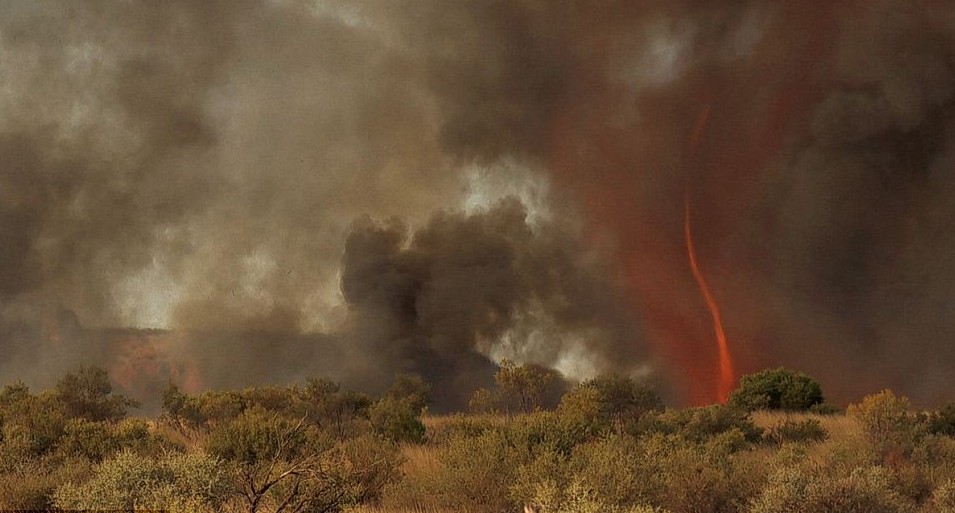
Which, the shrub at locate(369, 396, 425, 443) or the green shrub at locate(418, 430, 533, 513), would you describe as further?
the shrub at locate(369, 396, 425, 443)

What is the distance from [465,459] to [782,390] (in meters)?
27.2

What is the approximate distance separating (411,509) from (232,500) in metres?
3.08

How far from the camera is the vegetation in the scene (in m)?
10.2

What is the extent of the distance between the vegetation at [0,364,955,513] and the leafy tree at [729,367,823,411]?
7.62 meters

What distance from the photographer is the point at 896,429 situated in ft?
61.9

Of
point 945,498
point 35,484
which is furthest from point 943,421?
point 35,484

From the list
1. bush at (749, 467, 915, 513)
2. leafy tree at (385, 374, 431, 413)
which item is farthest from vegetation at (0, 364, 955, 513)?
leafy tree at (385, 374, 431, 413)

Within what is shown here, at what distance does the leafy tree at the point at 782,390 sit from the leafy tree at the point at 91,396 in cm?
2788

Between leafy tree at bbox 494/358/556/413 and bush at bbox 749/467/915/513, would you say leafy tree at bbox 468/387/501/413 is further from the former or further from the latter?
bush at bbox 749/467/915/513

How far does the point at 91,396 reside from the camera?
2658 cm

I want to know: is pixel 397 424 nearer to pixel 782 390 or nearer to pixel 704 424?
pixel 704 424

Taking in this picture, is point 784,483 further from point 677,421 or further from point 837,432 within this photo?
point 837,432

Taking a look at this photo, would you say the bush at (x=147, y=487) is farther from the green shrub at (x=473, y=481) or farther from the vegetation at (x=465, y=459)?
the green shrub at (x=473, y=481)

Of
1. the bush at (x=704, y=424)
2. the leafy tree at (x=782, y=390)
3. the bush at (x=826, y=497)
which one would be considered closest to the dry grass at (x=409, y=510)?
the bush at (x=826, y=497)
